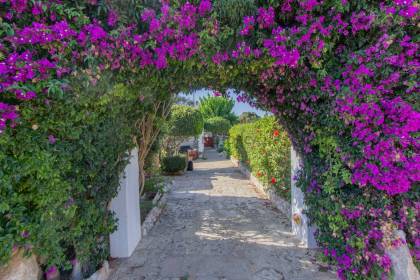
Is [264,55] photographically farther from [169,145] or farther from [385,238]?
[169,145]

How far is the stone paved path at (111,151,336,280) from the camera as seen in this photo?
3613 mm

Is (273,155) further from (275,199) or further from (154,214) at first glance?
(154,214)

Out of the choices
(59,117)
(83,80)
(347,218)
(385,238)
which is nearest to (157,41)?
(83,80)

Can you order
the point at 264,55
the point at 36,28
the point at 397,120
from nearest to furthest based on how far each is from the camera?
Result: the point at 36,28, the point at 397,120, the point at 264,55

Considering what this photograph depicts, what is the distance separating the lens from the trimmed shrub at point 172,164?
13234 millimetres

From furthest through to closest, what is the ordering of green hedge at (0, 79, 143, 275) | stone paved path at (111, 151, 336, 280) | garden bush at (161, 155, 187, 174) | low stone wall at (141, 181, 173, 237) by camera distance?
garden bush at (161, 155, 187, 174) → low stone wall at (141, 181, 173, 237) → stone paved path at (111, 151, 336, 280) → green hedge at (0, 79, 143, 275)

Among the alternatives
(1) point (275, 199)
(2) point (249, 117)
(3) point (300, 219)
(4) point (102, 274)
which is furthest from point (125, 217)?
(2) point (249, 117)

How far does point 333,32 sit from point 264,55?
0.85 metres

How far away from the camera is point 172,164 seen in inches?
521

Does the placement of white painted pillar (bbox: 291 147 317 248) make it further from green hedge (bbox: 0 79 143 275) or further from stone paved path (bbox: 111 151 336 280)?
green hedge (bbox: 0 79 143 275)

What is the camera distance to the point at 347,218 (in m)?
3.00

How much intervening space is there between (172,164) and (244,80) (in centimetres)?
1051

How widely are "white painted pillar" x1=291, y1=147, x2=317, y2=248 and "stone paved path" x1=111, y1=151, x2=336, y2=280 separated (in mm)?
172

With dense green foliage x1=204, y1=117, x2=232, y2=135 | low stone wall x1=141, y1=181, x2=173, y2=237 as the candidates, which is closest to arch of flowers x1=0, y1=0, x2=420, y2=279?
low stone wall x1=141, y1=181, x2=173, y2=237
